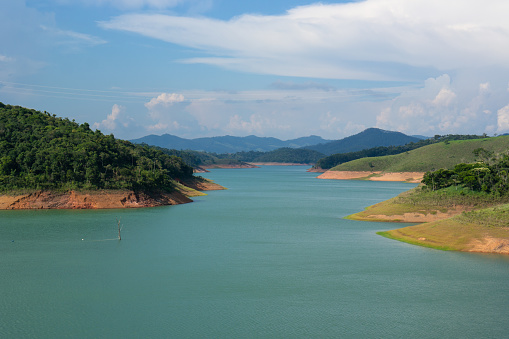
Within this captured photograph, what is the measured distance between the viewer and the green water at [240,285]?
25836 millimetres

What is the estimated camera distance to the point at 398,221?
211 ft

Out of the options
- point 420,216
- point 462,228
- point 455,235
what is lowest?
point 455,235

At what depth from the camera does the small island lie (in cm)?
7888

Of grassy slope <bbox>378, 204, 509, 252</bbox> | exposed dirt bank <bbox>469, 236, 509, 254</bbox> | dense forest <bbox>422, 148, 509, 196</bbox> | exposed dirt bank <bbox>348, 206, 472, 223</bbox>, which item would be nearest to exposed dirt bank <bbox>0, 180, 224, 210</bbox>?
exposed dirt bank <bbox>348, 206, 472, 223</bbox>

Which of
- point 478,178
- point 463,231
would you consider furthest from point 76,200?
point 478,178

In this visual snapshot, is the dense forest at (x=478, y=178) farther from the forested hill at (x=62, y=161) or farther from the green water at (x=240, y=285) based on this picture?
the forested hill at (x=62, y=161)

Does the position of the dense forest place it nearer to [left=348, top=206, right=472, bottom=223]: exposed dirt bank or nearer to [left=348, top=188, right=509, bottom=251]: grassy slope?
[left=348, top=188, right=509, bottom=251]: grassy slope

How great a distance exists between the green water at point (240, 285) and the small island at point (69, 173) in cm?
2139

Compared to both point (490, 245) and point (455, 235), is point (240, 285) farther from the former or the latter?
point (490, 245)

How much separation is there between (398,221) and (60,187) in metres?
54.7

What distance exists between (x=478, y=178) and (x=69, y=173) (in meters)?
63.9

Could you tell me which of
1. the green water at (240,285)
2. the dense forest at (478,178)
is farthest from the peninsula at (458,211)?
the green water at (240,285)

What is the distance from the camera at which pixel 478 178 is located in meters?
65.6

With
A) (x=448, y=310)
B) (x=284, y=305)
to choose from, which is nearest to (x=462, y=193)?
(x=448, y=310)
